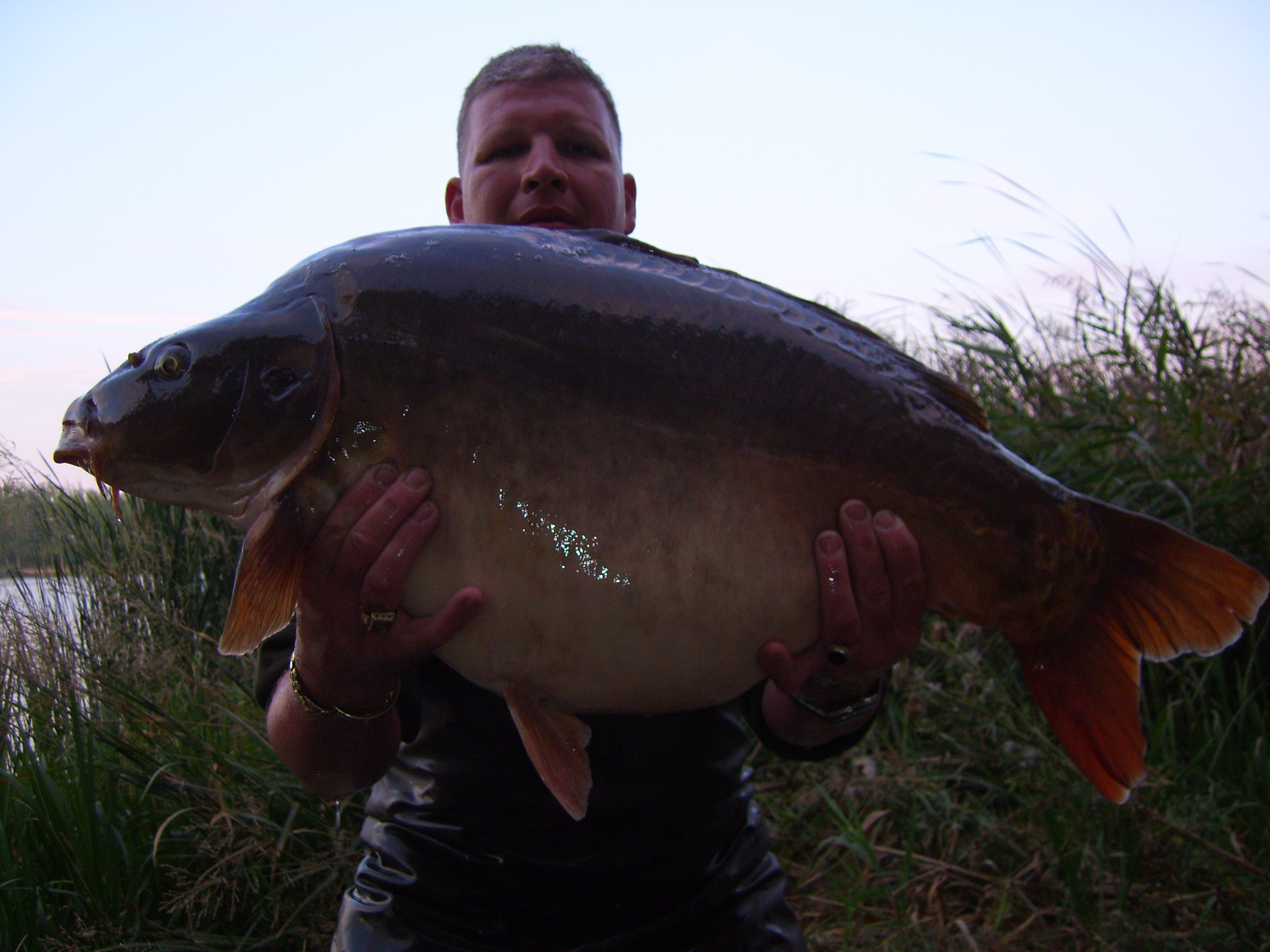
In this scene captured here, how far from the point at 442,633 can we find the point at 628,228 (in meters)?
1.45

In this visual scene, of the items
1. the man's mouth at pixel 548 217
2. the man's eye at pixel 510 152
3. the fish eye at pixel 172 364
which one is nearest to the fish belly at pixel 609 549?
the fish eye at pixel 172 364

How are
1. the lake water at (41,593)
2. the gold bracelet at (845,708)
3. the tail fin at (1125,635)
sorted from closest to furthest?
the tail fin at (1125,635)
the gold bracelet at (845,708)
the lake water at (41,593)

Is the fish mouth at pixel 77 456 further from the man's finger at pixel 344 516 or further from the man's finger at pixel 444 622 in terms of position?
the man's finger at pixel 444 622

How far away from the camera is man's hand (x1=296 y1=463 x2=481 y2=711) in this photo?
118cm

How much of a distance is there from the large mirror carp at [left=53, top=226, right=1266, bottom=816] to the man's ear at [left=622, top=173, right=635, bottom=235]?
1.13 meters

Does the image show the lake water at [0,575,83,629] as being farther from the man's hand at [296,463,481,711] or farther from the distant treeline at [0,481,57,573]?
the man's hand at [296,463,481,711]

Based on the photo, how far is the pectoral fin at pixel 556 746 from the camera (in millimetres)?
1220

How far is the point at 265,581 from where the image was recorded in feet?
3.88

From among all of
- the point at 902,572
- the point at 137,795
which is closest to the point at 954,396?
the point at 902,572

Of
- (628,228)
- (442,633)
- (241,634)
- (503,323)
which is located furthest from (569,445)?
(628,228)

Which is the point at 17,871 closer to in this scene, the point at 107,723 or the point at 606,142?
the point at 107,723

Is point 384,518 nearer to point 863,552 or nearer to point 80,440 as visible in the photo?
point 80,440

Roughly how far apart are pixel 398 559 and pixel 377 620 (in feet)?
0.34

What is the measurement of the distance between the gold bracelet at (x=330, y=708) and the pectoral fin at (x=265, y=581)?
207mm
